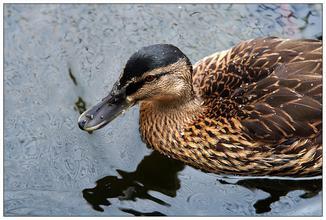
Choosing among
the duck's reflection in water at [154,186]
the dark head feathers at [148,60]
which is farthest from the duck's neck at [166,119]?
the dark head feathers at [148,60]

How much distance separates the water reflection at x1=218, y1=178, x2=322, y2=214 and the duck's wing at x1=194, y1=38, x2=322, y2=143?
0.49m

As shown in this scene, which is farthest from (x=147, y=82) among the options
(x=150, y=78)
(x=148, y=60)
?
(x=148, y=60)

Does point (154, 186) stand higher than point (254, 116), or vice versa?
point (254, 116)

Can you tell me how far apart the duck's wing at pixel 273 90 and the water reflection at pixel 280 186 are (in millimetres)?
494

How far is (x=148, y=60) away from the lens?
5.92m

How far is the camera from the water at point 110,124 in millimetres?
6395

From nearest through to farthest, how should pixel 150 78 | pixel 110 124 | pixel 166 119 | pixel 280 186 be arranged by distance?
pixel 150 78 < pixel 280 186 < pixel 166 119 < pixel 110 124

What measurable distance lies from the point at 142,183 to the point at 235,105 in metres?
1.08

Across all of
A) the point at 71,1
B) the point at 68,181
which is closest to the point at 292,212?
the point at 68,181

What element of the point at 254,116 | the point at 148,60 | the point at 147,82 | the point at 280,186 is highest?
the point at 148,60

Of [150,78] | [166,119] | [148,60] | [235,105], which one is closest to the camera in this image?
[148,60]

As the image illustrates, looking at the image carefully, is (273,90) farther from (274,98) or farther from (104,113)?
(104,113)

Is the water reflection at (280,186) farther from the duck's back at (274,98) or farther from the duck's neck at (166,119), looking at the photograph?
the duck's neck at (166,119)

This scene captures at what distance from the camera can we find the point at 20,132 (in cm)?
691
